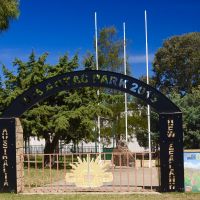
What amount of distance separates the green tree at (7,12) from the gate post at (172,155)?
12.2 metres

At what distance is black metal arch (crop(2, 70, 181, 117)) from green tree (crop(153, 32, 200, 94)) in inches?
1601

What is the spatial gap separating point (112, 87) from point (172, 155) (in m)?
2.71

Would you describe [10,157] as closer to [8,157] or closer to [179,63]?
[8,157]

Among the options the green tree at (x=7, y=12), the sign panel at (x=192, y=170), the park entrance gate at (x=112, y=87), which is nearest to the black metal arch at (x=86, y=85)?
the park entrance gate at (x=112, y=87)

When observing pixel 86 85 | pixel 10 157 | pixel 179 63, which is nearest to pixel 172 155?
pixel 86 85

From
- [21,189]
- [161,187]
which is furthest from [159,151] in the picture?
[21,189]

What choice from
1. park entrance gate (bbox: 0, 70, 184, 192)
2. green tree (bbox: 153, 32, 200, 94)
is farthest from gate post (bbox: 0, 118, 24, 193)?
green tree (bbox: 153, 32, 200, 94)

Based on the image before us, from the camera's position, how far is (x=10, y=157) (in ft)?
48.9

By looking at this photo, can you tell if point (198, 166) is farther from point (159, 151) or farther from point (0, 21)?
point (0, 21)

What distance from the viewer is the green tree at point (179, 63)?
54812 mm

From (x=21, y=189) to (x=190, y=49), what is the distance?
1672 inches

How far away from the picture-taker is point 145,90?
14.7 metres

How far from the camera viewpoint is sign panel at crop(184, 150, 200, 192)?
14211 millimetres

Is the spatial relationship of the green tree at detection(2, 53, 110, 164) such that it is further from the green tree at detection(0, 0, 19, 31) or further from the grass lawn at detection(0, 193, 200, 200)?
the grass lawn at detection(0, 193, 200, 200)
